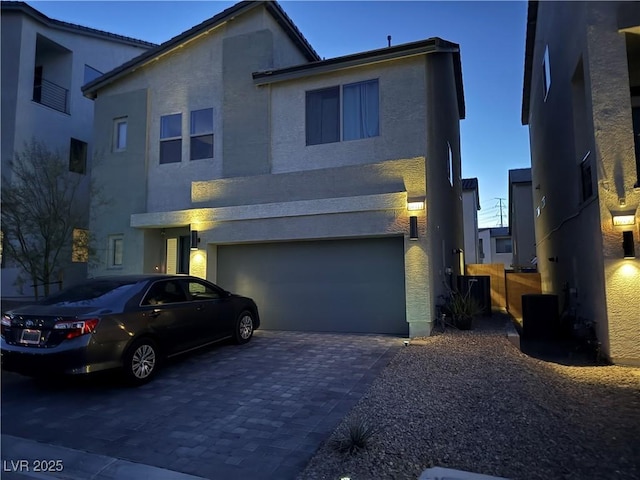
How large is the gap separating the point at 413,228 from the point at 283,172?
3.52 metres

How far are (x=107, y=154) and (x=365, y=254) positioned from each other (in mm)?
8424

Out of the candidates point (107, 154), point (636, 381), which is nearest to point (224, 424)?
point (636, 381)

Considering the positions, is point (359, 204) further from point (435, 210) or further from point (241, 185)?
point (241, 185)

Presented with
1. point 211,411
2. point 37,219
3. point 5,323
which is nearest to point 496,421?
point 211,411

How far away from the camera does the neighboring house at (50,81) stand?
13.2 metres

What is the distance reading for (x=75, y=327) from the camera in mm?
5027

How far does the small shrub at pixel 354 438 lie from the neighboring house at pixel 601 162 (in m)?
4.90

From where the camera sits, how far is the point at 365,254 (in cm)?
909

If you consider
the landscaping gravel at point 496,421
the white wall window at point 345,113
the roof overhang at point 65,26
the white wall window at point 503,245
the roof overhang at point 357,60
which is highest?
the roof overhang at point 65,26

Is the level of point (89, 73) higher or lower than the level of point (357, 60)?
higher

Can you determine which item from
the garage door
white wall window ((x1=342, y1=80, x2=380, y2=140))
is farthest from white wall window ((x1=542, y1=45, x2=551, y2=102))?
the garage door

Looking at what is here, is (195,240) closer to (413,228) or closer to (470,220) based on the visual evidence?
(413,228)

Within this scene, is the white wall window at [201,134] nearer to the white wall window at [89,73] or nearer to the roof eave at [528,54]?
the white wall window at [89,73]

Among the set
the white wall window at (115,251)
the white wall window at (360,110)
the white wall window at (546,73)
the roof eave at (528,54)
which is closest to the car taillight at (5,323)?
the white wall window at (115,251)
